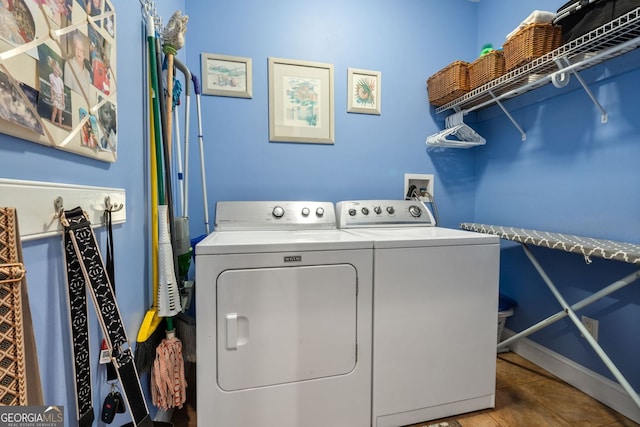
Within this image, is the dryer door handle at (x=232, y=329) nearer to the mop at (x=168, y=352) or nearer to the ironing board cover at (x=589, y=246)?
the mop at (x=168, y=352)

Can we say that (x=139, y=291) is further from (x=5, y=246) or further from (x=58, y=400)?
(x=5, y=246)

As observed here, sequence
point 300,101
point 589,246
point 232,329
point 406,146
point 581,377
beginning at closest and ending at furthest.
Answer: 1. point 232,329
2. point 589,246
3. point 581,377
4. point 300,101
5. point 406,146

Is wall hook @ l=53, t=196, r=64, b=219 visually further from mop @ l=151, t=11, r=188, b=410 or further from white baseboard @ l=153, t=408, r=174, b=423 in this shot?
white baseboard @ l=153, t=408, r=174, b=423

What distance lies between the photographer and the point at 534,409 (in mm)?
1420

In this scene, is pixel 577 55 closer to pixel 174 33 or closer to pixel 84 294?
pixel 174 33

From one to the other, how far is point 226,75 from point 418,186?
66.3 inches

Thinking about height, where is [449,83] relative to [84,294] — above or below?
above

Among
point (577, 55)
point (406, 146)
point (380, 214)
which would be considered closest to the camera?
point (577, 55)

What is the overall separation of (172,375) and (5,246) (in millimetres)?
896

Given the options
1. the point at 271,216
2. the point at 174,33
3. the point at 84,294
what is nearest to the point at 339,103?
the point at 271,216

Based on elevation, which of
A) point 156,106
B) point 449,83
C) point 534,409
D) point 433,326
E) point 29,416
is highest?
point 449,83

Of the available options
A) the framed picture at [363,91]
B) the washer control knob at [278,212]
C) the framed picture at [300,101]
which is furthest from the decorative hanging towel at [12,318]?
the framed picture at [363,91]

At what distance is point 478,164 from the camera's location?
7.60ft

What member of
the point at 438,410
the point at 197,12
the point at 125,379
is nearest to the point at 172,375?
the point at 125,379
